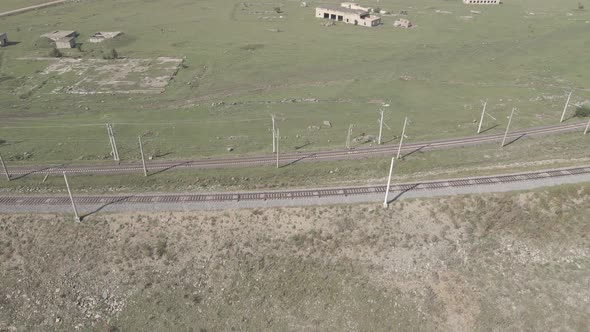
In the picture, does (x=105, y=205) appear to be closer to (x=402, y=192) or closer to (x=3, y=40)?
(x=402, y=192)

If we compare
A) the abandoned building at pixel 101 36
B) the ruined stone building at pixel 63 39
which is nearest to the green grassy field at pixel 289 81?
the ruined stone building at pixel 63 39

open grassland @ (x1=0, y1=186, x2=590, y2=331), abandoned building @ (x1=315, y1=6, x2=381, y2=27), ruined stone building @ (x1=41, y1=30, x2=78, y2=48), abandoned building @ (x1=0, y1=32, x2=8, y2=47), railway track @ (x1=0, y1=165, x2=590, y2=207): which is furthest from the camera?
abandoned building @ (x1=315, y1=6, x2=381, y2=27)

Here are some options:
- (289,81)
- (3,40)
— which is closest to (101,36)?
(3,40)

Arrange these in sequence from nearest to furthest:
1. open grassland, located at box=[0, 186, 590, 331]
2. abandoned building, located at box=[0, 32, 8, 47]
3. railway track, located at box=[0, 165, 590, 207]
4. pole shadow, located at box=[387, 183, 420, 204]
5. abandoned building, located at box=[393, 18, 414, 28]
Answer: open grassland, located at box=[0, 186, 590, 331], pole shadow, located at box=[387, 183, 420, 204], railway track, located at box=[0, 165, 590, 207], abandoned building, located at box=[0, 32, 8, 47], abandoned building, located at box=[393, 18, 414, 28]

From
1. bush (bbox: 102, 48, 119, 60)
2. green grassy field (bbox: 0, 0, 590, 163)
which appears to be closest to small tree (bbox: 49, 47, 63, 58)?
green grassy field (bbox: 0, 0, 590, 163)

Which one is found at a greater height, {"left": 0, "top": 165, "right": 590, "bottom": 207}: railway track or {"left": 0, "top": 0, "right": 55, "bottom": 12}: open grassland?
{"left": 0, "top": 0, "right": 55, "bottom": 12}: open grassland

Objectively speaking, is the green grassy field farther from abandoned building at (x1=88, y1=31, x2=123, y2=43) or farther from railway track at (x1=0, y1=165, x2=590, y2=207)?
railway track at (x1=0, y1=165, x2=590, y2=207)

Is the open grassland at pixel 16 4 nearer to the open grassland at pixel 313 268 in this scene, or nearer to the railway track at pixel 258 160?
the railway track at pixel 258 160
